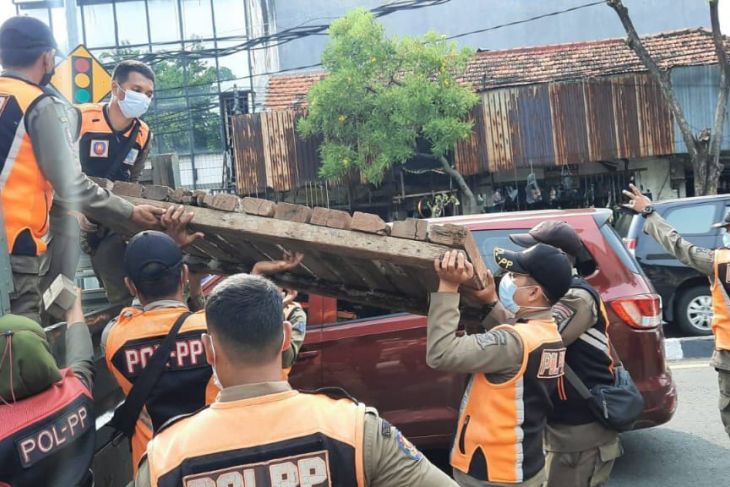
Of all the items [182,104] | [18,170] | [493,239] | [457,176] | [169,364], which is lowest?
[169,364]

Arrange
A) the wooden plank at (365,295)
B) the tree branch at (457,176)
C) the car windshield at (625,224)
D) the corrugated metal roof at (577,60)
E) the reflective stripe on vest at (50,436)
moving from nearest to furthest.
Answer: the reflective stripe on vest at (50,436) → the wooden plank at (365,295) → the car windshield at (625,224) → the tree branch at (457,176) → the corrugated metal roof at (577,60)

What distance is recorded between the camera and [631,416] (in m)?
2.94

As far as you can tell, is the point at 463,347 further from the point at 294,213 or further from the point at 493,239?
the point at 493,239

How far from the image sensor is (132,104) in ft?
12.2

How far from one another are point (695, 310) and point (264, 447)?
8.43 m

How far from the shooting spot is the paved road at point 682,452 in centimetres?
447

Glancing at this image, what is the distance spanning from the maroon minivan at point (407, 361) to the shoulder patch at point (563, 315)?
53.3 inches

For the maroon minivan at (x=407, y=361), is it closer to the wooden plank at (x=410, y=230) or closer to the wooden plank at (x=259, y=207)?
the wooden plank at (x=259, y=207)

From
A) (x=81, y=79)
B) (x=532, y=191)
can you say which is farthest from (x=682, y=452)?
(x=532, y=191)

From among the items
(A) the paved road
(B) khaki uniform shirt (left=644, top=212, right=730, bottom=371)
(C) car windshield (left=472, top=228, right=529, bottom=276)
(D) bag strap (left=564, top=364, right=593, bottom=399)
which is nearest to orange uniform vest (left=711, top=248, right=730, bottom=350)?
(B) khaki uniform shirt (left=644, top=212, right=730, bottom=371)

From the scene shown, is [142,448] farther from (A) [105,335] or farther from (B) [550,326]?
(B) [550,326]

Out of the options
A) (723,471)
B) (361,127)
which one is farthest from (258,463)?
(361,127)

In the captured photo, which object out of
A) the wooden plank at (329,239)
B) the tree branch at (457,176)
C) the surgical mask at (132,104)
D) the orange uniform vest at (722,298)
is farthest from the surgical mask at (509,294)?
the tree branch at (457,176)

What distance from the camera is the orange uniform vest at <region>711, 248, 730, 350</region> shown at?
4.05 m
